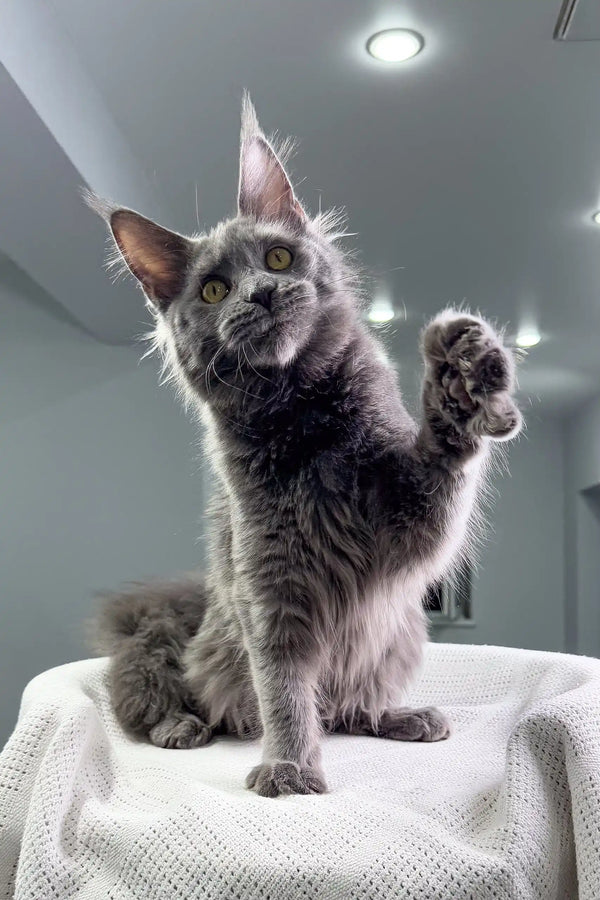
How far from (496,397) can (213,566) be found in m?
Result: 0.48

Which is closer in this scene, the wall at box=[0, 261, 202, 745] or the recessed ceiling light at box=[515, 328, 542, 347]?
the recessed ceiling light at box=[515, 328, 542, 347]

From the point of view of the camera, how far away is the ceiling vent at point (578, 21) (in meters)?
1.40

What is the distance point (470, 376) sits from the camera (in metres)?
0.61

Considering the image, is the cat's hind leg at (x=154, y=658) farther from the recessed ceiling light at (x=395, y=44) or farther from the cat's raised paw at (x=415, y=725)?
the recessed ceiling light at (x=395, y=44)

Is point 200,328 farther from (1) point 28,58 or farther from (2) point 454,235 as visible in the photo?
(2) point 454,235

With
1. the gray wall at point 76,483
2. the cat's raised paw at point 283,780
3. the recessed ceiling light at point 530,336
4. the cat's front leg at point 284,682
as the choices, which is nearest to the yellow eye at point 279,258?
the cat's front leg at point 284,682

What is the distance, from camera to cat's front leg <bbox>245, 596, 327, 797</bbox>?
0.72 m

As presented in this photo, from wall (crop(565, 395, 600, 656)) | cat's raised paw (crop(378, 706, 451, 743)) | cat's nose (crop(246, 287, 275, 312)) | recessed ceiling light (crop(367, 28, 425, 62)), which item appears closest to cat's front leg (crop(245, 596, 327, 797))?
cat's raised paw (crop(378, 706, 451, 743))

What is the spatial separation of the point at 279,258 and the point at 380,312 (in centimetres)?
26

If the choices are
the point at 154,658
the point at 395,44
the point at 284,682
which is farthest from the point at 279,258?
the point at 395,44

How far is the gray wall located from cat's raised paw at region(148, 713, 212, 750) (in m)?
1.34

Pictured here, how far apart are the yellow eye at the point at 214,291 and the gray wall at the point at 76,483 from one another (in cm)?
153

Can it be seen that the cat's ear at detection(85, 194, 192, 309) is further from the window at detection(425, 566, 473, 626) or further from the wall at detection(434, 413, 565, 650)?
the wall at detection(434, 413, 565, 650)

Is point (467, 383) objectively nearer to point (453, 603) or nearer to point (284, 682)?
point (284, 682)
